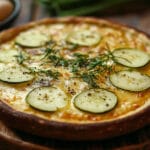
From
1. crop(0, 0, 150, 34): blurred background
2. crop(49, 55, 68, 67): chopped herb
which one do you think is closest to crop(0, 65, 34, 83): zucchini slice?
crop(49, 55, 68, 67): chopped herb

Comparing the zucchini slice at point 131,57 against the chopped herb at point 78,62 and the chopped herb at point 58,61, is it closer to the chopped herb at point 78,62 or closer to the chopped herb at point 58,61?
the chopped herb at point 78,62

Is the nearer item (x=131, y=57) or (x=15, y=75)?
(x=15, y=75)

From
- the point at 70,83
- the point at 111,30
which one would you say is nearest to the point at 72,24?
the point at 111,30

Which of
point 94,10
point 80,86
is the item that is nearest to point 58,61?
point 80,86

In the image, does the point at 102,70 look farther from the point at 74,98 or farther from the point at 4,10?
the point at 4,10

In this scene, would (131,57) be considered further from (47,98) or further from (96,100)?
(47,98)

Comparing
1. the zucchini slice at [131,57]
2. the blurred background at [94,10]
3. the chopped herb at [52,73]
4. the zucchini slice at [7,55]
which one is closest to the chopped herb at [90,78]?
the chopped herb at [52,73]
